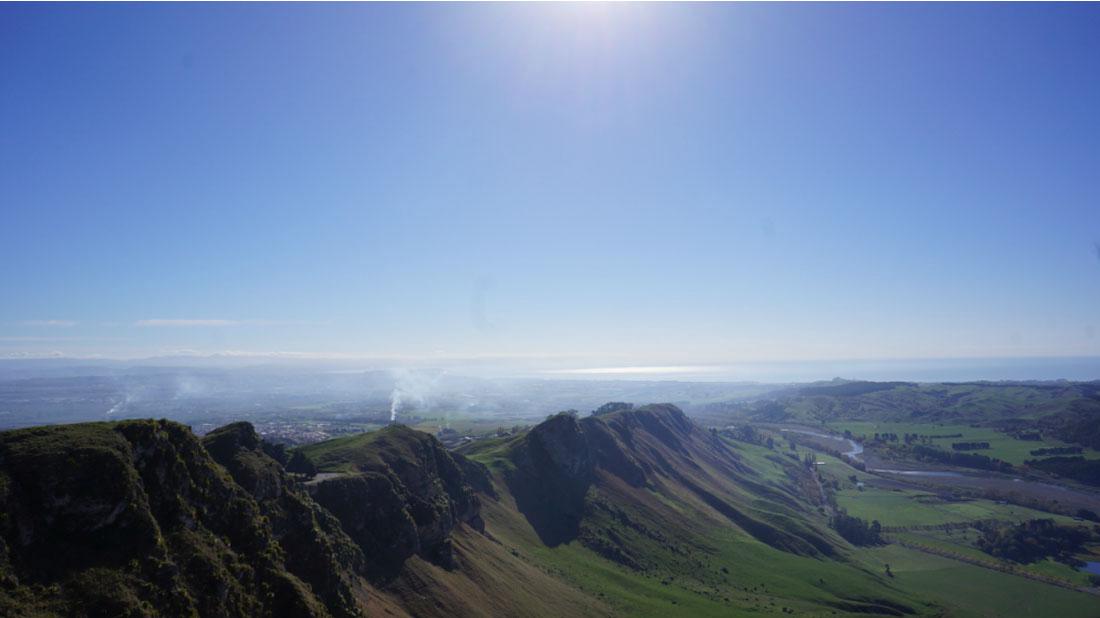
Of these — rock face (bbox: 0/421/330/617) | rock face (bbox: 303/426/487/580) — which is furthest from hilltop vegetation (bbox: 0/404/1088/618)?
rock face (bbox: 303/426/487/580)

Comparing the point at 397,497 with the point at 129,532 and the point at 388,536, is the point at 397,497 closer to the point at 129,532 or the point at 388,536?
the point at 388,536

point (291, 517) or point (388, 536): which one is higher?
point (291, 517)

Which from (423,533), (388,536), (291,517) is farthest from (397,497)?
(291,517)

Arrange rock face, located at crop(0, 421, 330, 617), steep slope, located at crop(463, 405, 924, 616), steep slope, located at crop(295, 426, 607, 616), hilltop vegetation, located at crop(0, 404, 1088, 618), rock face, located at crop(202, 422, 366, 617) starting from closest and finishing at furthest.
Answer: rock face, located at crop(0, 421, 330, 617) < hilltop vegetation, located at crop(0, 404, 1088, 618) < rock face, located at crop(202, 422, 366, 617) < steep slope, located at crop(295, 426, 607, 616) < steep slope, located at crop(463, 405, 924, 616)

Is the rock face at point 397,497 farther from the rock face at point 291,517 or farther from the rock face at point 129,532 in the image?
the rock face at point 129,532

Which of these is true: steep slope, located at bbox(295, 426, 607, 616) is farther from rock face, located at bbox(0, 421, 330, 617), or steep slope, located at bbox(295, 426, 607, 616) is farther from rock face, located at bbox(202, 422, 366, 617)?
rock face, located at bbox(0, 421, 330, 617)

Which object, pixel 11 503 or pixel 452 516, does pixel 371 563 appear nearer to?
pixel 452 516

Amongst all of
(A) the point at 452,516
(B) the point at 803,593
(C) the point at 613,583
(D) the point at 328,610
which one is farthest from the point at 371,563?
(B) the point at 803,593
